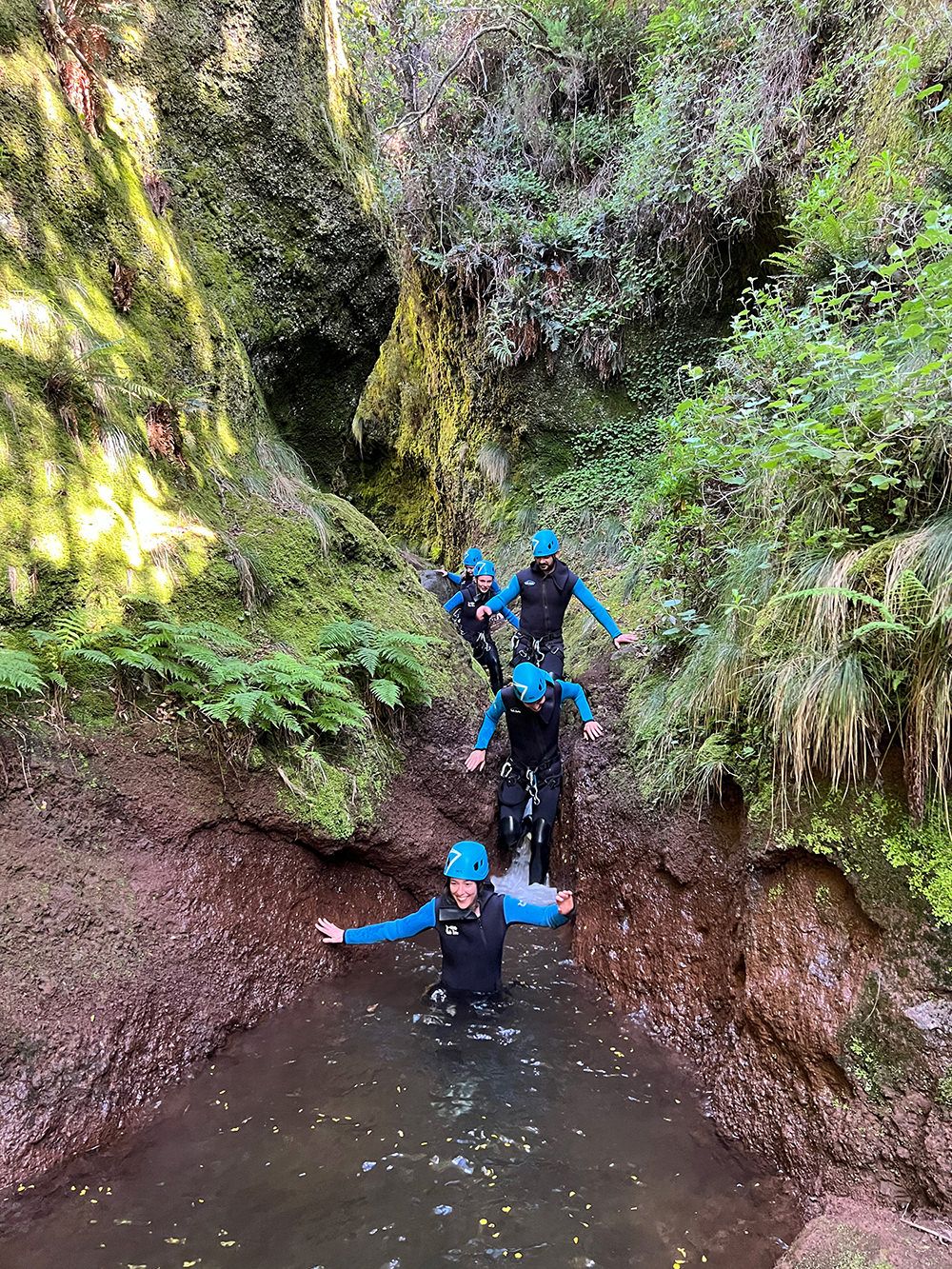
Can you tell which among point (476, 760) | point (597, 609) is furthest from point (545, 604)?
point (476, 760)

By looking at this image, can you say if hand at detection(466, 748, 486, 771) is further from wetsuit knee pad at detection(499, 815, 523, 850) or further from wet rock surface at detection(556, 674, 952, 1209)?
wet rock surface at detection(556, 674, 952, 1209)

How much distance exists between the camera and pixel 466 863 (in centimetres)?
474

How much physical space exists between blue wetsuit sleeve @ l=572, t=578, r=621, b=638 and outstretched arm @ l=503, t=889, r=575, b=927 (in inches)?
116

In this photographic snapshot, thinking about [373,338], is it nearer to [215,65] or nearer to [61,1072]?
[215,65]

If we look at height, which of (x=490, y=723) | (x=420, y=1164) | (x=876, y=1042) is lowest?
(x=420, y=1164)

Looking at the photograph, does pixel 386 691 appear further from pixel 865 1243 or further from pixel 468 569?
pixel 865 1243

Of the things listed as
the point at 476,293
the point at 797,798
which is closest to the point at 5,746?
the point at 797,798

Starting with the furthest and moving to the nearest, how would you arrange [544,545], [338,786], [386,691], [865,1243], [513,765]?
[544,545], [513,765], [386,691], [338,786], [865,1243]

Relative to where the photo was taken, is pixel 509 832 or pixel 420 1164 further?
pixel 509 832

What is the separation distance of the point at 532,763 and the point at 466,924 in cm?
213

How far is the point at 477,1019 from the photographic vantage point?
463 cm

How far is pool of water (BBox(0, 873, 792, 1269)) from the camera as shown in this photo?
9.93 ft

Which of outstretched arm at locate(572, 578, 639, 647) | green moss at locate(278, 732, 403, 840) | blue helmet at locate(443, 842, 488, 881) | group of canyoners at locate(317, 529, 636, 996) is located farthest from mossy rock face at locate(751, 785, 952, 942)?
green moss at locate(278, 732, 403, 840)

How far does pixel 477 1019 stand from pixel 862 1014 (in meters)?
2.36
